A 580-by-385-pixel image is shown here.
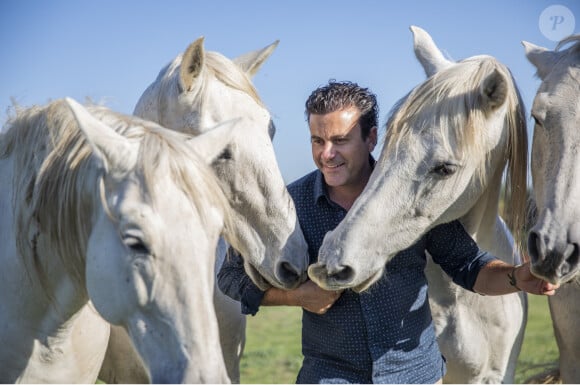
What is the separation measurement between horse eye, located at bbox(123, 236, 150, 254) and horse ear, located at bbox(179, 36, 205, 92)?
4.91 feet

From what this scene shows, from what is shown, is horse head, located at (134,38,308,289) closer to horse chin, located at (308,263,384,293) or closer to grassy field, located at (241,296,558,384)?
horse chin, located at (308,263,384,293)

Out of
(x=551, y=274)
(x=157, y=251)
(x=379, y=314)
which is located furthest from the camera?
(x=379, y=314)

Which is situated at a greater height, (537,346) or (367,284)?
(367,284)

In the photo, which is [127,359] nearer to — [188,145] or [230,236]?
[230,236]

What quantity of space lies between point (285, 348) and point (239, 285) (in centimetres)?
780

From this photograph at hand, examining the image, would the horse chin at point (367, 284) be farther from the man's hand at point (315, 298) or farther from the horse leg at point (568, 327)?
the horse leg at point (568, 327)

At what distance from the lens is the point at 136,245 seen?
7.36ft

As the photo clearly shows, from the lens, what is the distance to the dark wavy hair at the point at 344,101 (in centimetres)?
329

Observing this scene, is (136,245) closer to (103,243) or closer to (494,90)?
(103,243)

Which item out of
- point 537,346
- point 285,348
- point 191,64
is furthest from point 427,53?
point 537,346

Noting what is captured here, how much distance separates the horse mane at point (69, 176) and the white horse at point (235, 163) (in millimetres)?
738

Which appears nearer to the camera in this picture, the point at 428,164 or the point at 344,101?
the point at 428,164

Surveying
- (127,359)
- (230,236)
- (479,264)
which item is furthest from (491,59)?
(127,359)

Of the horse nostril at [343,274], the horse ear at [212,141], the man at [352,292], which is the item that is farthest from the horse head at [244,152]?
the horse ear at [212,141]
